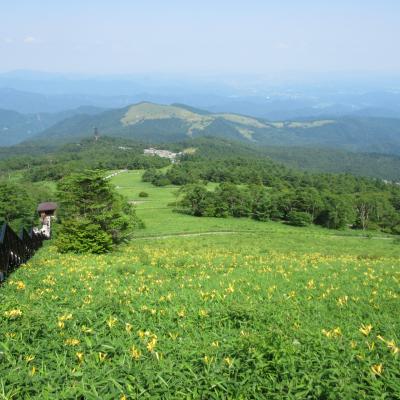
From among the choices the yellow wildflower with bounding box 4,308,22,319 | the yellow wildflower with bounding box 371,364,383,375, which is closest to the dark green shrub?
the yellow wildflower with bounding box 4,308,22,319

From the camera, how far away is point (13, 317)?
277 inches

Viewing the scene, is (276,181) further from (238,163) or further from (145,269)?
(145,269)

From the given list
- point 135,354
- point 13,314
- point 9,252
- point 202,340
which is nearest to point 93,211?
point 9,252

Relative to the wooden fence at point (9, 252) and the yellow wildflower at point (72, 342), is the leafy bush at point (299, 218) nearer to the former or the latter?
the wooden fence at point (9, 252)

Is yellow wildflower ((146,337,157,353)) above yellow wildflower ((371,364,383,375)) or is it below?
below

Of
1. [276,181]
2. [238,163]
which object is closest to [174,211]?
[276,181]

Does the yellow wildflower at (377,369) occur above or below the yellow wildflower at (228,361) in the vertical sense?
above

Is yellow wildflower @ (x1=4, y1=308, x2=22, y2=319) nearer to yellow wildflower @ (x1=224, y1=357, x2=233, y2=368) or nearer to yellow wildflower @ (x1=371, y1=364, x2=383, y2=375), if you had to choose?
yellow wildflower @ (x1=224, y1=357, x2=233, y2=368)

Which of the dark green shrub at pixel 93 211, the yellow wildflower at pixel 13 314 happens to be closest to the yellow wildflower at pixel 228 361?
the yellow wildflower at pixel 13 314

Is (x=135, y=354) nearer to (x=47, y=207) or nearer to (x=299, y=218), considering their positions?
(x=47, y=207)

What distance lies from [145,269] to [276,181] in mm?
122341

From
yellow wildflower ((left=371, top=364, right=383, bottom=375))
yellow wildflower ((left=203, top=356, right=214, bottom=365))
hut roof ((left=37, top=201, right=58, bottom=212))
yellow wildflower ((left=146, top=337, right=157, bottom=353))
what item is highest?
yellow wildflower ((left=371, top=364, right=383, bottom=375))

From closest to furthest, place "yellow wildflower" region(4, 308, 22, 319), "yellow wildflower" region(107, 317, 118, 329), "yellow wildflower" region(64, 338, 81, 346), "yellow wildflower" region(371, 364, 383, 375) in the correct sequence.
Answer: "yellow wildflower" region(371, 364, 383, 375) < "yellow wildflower" region(64, 338, 81, 346) < "yellow wildflower" region(107, 317, 118, 329) < "yellow wildflower" region(4, 308, 22, 319)

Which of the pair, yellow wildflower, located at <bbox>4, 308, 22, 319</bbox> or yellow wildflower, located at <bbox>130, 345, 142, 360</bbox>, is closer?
yellow wildflower, located at <bbox>130, 345, 142, 360</bbox>
